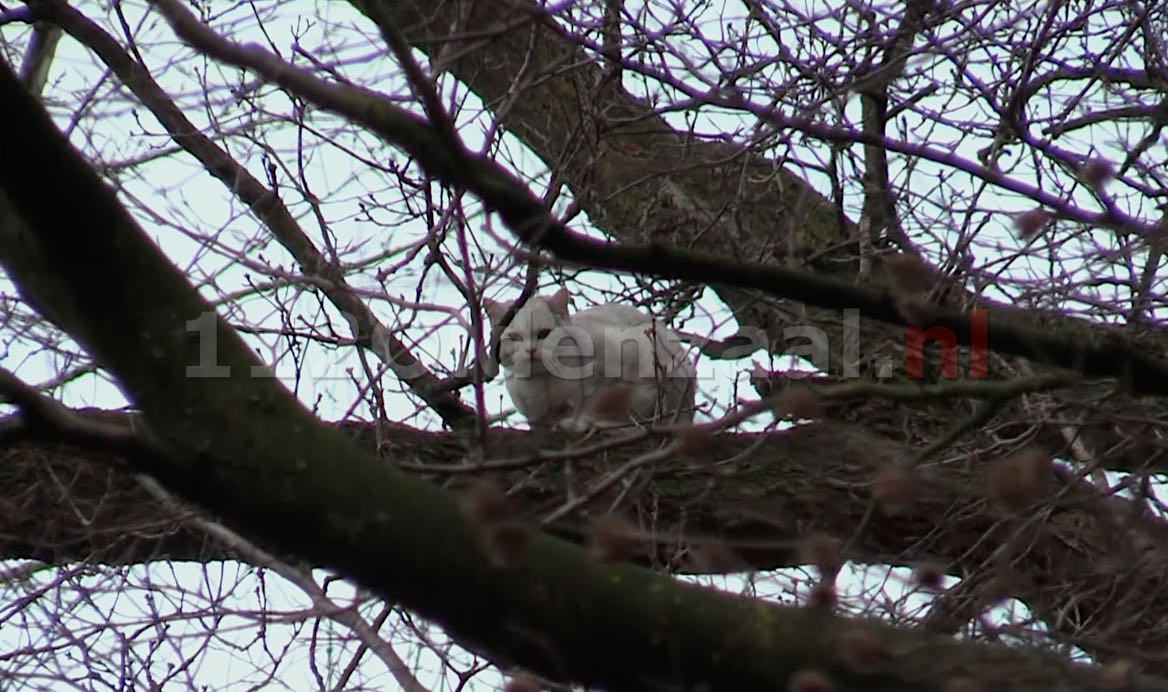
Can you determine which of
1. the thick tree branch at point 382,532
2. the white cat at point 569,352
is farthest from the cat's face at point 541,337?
the thick tree branch at point 382,532

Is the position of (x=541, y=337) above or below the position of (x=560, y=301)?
below

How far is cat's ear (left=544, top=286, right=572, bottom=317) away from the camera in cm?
A: 544

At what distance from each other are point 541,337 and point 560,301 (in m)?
0.16

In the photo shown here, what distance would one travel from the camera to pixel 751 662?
2.08 meters

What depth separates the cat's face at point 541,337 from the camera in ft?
17.9

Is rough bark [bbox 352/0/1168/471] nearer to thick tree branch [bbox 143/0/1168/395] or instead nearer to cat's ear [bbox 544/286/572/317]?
cat's ear [bbox 544/286/572/317]

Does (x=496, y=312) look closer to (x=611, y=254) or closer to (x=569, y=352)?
(x=569, y=352)

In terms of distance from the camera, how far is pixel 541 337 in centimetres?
553

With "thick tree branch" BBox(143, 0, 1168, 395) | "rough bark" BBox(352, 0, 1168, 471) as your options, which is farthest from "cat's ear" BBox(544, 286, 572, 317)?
"thick tree branch" BBox(143, 0, 1168, 395)

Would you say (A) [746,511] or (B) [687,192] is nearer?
(A) [746,511]

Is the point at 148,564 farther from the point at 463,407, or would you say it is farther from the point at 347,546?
the point at 347,546

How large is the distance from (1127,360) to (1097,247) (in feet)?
5.19

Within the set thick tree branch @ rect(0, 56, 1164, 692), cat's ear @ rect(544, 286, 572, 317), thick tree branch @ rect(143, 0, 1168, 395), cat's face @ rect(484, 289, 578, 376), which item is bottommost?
thick tree branch @ rect(0, 56, 1164, 692)

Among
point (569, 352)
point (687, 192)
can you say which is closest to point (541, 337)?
point (569, 352)
